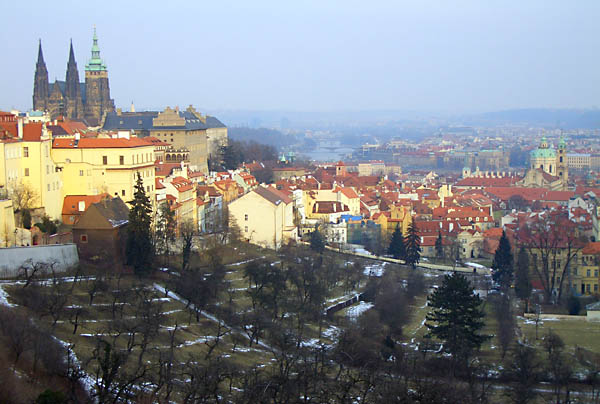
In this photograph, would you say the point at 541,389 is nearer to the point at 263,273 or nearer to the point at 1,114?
the point at 263,273

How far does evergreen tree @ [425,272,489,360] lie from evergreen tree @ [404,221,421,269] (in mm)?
17970

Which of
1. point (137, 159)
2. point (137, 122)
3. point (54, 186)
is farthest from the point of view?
point (137, 122)

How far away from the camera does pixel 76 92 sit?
10631 centimetres

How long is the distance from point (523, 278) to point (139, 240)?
20.7m

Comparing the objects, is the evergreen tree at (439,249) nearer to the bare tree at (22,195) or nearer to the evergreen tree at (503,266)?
the evergreen tree at (503,266)

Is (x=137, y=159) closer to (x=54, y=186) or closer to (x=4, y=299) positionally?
(x=54, y=186)

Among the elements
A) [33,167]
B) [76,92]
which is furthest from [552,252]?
[76,92]

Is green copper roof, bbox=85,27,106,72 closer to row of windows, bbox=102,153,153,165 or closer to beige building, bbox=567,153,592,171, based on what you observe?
row of windows, bbox=102,153,153,165

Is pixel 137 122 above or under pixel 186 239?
above

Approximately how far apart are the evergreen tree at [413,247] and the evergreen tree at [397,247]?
1.10ft

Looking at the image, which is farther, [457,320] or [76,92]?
[76,92]

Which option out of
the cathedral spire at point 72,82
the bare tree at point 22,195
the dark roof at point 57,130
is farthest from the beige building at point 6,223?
the cathedral spire at point 72,82

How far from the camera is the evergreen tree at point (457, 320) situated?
37062 mm

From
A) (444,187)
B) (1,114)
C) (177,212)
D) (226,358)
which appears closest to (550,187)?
(444,187)
